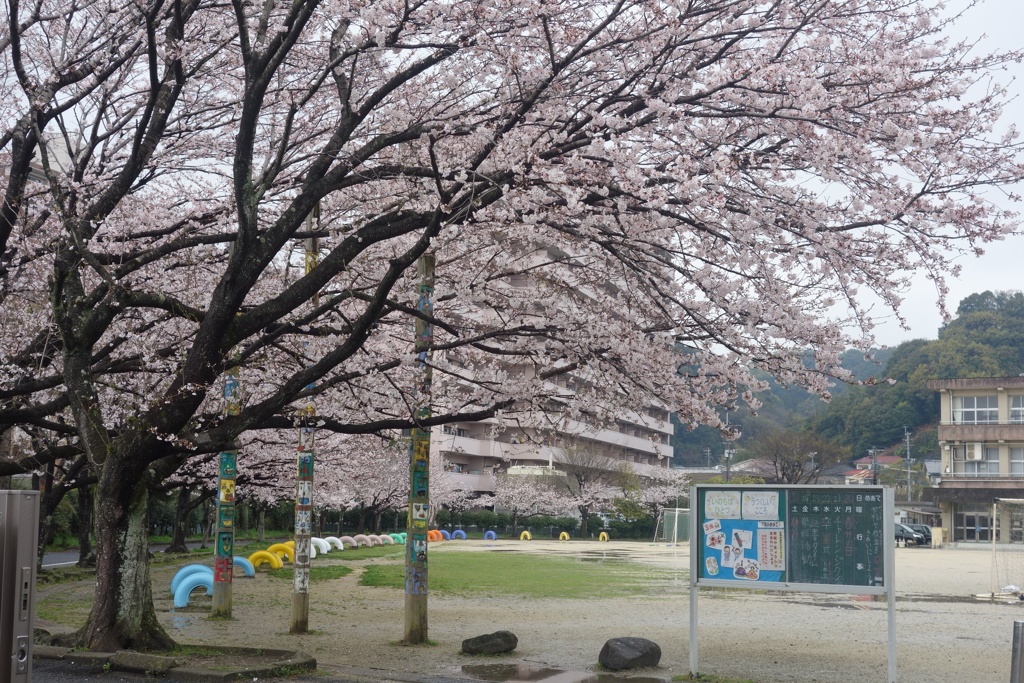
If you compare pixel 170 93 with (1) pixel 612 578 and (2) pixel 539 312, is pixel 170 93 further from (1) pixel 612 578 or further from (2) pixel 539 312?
(1) pixel 612 578

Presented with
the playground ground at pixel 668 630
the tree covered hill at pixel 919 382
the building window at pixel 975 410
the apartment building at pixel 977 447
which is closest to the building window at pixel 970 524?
the apartment building at pixel 977 447

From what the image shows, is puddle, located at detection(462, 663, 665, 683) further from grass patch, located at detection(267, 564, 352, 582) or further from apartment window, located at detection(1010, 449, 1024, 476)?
apartment window, located at detection(1010, 449, 1024, 476)

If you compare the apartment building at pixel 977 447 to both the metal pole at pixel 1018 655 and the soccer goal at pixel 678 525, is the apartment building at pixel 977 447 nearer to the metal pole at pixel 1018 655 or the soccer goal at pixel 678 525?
the soccer goal at pixel 678 525

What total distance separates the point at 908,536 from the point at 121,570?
168ft

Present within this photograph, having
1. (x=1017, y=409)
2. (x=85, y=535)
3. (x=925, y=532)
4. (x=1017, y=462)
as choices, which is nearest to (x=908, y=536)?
(x=925, y=532)

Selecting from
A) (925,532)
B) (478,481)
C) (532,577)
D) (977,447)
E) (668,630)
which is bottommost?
(925,532)

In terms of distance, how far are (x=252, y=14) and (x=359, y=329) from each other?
4.47 metres

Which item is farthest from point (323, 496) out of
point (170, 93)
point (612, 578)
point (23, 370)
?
point (170, 93)

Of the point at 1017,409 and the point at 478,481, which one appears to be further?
the point at 478,481

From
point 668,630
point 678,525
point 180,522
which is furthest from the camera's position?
point 678,525

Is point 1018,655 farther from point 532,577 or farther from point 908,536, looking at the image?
point 908,536

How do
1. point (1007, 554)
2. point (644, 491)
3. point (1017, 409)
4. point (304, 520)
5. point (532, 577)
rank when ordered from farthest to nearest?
point (644, 491) → point (1017, 409) → point (1007, 554) → point (532, 577) → point (304, 520)

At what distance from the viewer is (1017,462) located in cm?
5769

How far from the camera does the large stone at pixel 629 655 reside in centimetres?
937
